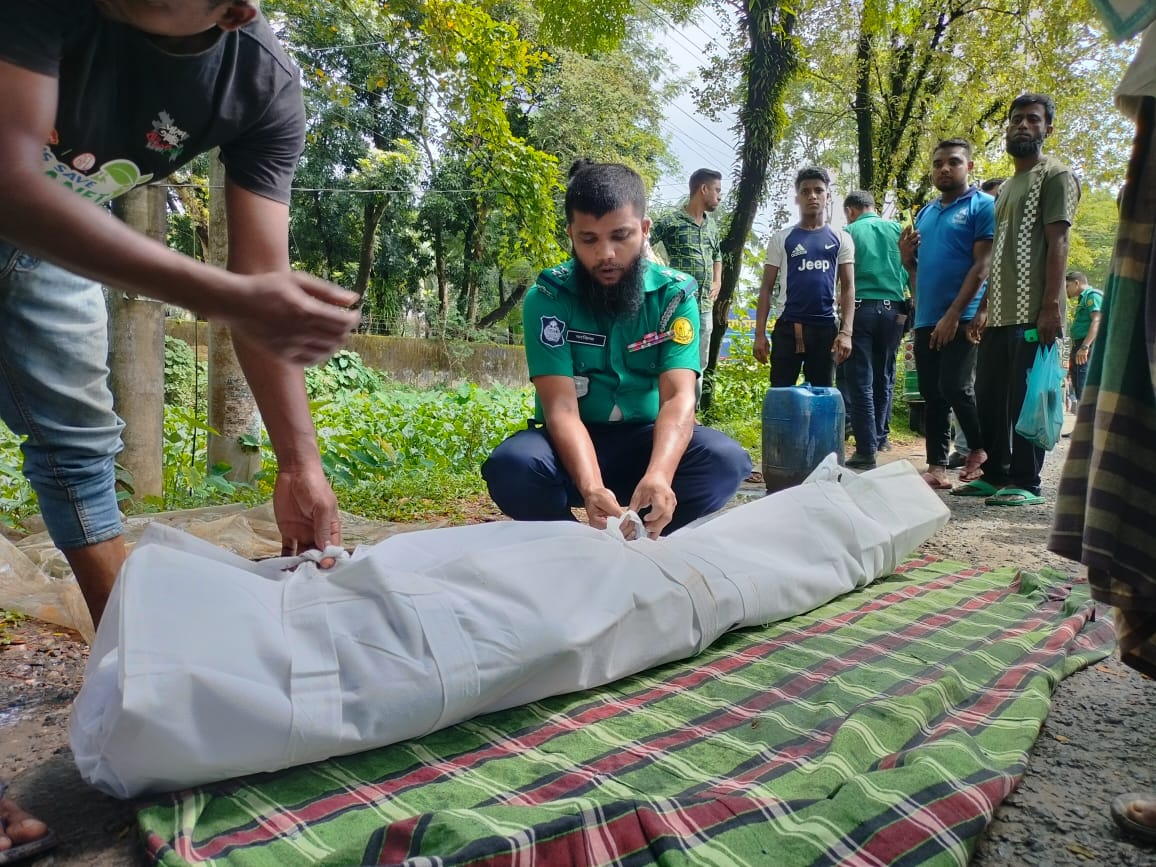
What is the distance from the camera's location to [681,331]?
2.48 meters

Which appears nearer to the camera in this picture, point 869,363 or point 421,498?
point 421,498

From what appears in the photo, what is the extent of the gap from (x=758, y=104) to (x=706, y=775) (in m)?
5.90

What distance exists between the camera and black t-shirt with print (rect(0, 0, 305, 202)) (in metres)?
1.18

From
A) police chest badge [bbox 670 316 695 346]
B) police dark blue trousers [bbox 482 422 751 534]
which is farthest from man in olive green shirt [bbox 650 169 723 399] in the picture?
police dark blue trousers [bbox 482 422 751 534]

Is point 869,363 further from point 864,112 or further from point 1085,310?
point 864,112

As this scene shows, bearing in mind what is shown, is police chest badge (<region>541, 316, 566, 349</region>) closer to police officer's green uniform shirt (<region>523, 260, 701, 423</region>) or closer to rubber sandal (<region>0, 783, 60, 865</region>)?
police officer's green uniform shirt (<region>523, 260, 701, 423</region>)

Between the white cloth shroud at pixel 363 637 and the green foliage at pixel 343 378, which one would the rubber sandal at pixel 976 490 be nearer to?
the white cloth shroud at pixel 363 637

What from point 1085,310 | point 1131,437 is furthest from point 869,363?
point 1131,437

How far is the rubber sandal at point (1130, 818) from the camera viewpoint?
3.79 ft

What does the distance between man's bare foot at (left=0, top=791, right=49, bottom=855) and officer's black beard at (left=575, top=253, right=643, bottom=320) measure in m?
1.85

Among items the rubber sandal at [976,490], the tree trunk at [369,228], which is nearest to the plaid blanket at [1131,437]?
the rubber sandal at [976,490]

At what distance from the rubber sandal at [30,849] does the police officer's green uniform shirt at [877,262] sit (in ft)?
16.7

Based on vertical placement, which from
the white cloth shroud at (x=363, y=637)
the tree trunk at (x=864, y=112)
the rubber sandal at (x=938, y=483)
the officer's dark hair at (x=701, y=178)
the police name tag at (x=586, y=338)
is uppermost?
the tree trunk at (x=864, y=112)

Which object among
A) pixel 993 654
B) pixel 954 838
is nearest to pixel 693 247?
pixel 993 654
